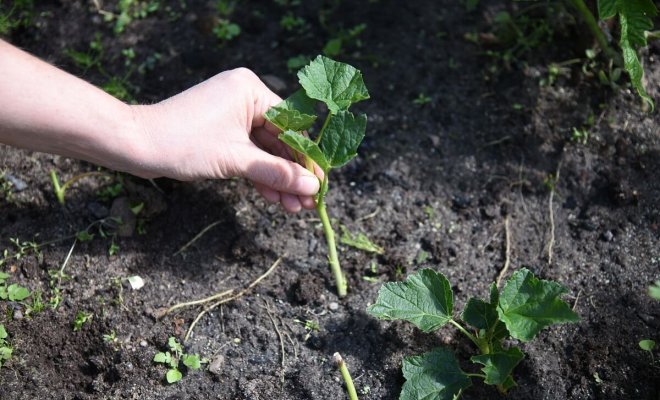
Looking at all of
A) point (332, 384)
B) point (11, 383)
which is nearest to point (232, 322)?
point (332, 384)

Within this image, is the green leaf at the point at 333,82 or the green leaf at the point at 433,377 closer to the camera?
the green leaf at the point at 433,377

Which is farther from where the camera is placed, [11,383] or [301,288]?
[301,288]

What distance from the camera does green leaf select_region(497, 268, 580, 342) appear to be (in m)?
1.83

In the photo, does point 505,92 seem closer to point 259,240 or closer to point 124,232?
point 259,240

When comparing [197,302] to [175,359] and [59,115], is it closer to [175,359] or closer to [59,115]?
[175,359]

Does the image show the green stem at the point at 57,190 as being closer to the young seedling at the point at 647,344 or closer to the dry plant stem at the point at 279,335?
the dry plant stem at the point at 279,335

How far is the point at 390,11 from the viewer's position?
9.53ft

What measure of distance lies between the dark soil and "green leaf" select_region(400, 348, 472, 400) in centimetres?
11

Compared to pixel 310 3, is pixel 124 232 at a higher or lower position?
lower

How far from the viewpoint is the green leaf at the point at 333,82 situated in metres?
2.00

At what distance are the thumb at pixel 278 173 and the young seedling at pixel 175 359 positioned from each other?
561 mm

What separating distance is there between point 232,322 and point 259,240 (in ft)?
1.03

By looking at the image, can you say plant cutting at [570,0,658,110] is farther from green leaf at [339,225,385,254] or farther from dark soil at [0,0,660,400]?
green leaf at [339,225,385,254]

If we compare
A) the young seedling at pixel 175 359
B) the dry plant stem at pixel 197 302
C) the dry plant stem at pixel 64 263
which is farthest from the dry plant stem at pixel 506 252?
the dry plant stem at pixel 64 263
